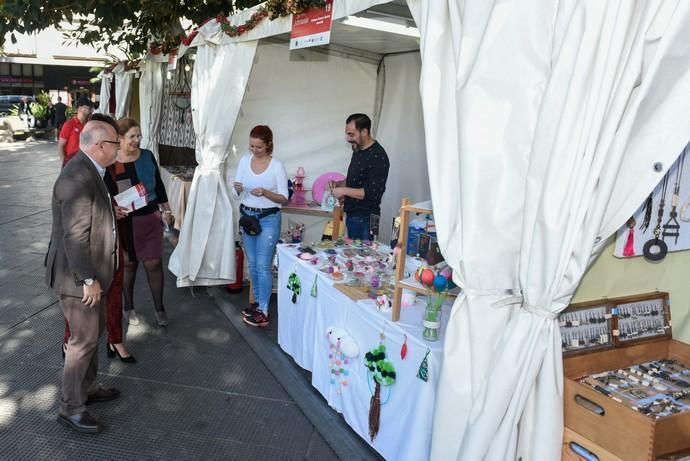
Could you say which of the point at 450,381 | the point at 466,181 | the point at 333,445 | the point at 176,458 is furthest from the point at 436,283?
the point at 176,458

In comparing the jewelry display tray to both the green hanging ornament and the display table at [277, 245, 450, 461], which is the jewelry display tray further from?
the green hanging ornament

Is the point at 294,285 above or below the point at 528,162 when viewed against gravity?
below

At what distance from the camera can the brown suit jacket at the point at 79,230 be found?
2680 millimetres

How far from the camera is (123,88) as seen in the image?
10148 millimetres

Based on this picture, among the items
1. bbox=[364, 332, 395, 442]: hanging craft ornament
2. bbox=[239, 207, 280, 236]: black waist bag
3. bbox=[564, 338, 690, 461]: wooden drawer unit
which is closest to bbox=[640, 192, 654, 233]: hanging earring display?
bbox=[564, 338, 690, 461]: wooden drawer unit

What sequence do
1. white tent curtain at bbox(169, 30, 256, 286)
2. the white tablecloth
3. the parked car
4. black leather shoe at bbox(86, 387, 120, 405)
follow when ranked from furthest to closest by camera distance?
the parked car
the white tablecloth
white tent curtain at bbox(169, 30, 256, 286)
black leather shoe at bbox(86, 387, 120, 405)

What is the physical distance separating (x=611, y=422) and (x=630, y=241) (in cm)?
75

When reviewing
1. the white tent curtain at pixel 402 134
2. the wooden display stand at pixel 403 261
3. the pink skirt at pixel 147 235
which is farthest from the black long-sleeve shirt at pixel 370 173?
the pink skirt at pixel 147 235

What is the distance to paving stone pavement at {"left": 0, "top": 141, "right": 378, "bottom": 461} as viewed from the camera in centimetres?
287

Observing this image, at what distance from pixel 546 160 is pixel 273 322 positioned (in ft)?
10.6

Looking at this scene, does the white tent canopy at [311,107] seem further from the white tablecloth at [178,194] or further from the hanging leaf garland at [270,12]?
the white tablecloth at [178,194]

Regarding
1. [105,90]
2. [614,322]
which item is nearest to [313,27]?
[614,322]

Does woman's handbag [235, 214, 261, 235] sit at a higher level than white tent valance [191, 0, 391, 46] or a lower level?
lower

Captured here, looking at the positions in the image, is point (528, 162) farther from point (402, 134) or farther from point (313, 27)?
point (402, 134)
